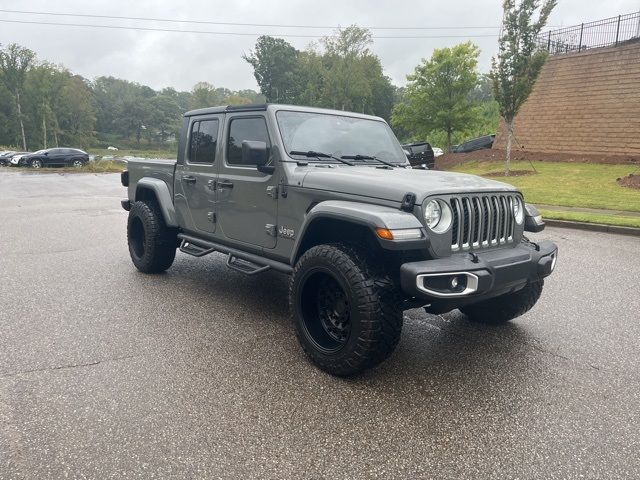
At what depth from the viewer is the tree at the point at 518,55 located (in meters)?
15.8

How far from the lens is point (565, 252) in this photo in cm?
749

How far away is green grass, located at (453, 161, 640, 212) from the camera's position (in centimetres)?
1233

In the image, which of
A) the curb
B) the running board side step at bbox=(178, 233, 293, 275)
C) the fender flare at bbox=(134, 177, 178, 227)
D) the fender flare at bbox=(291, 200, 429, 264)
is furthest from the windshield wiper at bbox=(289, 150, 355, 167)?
the curb

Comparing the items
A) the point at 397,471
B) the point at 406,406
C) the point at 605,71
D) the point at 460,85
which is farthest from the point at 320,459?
the point at 460,85

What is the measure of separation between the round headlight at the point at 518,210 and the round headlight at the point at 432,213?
876 mm

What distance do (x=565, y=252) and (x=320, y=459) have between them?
21.3 feet

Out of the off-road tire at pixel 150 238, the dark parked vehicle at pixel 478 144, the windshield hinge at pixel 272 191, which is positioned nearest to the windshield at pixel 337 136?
the windshield hinge at pixel 272 191

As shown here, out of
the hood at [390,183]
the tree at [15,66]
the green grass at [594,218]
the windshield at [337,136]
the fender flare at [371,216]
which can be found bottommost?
the green grass at [594,218]

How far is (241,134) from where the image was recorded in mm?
4461

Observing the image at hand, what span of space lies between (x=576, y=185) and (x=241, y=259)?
14.6 metres

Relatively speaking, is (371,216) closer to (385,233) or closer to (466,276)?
(385,233)

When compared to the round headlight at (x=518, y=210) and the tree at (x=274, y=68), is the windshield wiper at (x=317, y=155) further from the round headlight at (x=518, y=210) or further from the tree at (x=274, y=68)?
the tree at (x=274, y=68)

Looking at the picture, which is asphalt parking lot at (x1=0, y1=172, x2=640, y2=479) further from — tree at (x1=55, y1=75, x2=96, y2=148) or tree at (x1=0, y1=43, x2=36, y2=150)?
tree at (x1=55, y1=75, x2=96, y2=148)

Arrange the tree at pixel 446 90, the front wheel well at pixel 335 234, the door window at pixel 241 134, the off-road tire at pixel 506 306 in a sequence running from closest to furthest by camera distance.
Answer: the front wheel well at pixel 335 234 < the off-road tire at pixel 506 306 < the door window at pixel 241 134 < the tree at pixel 446 90
